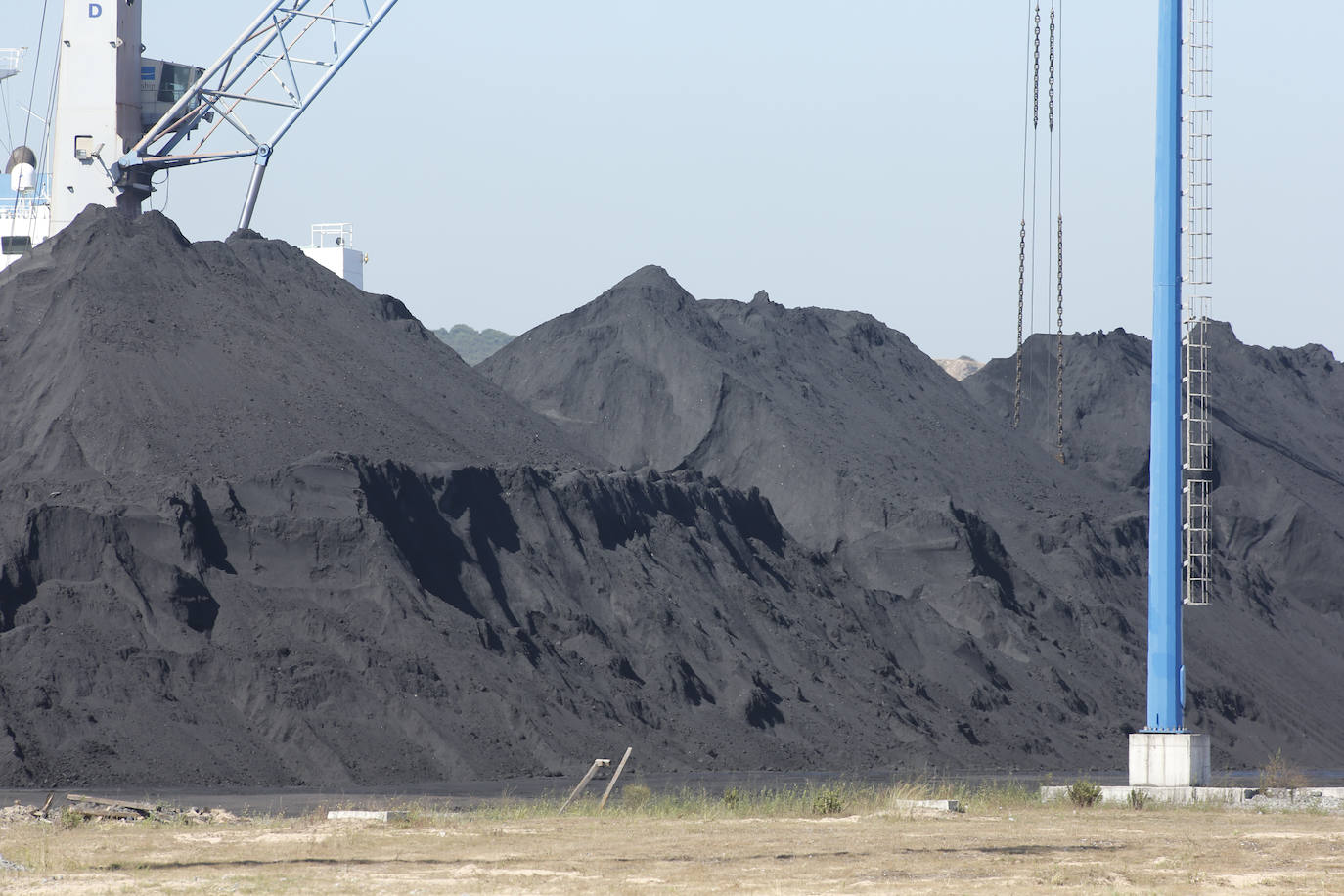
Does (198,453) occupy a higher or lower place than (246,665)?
higher

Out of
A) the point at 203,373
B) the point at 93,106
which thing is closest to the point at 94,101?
the point at 93,106

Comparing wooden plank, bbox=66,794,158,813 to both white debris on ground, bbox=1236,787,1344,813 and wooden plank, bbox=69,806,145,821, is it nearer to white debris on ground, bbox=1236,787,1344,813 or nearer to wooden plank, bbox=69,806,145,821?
wooden plank, bbox=69,806,145,821

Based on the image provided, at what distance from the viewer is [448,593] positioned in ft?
129

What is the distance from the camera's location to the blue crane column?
28.2 m

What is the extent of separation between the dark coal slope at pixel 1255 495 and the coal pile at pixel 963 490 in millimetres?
120

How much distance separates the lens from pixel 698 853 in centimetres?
1861

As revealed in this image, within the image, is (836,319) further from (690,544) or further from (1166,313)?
(1166,313)

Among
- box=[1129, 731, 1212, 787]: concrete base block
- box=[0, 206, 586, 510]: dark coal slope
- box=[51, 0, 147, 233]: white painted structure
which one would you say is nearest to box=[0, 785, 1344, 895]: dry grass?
box=[1129, 731, 1212, 787]: concrete base block

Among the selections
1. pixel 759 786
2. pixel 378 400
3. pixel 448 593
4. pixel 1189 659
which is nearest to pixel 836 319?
pixel 1189 659

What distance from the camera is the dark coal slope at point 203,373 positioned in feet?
131

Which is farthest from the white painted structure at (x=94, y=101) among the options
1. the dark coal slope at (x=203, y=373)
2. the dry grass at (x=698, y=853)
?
the dry grass at (x=698, y=853)

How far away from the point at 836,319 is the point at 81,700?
42.6 metres

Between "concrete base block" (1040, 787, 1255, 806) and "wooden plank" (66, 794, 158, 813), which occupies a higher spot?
"concrete base block" (1040, 787, 1255, 806)

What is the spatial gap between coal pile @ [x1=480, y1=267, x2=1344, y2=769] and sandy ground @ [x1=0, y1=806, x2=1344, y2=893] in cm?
2223
